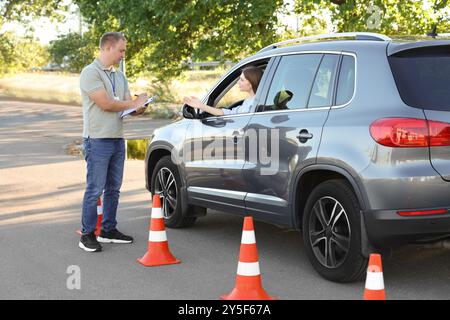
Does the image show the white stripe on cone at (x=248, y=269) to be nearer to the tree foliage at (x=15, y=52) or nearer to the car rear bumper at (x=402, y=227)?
the car rear bumper at (x=402, y=227)

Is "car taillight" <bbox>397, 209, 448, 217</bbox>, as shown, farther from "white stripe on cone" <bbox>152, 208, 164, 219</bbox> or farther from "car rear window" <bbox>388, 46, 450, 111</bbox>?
"white stripe on cone" <bbox>152, 208, 164, 219</bbox>

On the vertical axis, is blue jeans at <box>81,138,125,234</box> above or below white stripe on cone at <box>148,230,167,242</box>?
above

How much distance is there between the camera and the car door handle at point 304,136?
6457mm

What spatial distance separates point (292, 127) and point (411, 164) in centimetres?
123

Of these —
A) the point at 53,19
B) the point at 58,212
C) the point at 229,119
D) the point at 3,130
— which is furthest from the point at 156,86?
the point at 229,119

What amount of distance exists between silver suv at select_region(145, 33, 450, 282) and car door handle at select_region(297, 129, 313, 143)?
0.01m

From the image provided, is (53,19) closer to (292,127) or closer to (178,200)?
(178,200)

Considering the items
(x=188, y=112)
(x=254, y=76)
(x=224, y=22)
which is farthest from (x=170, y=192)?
(x=224, y=22)

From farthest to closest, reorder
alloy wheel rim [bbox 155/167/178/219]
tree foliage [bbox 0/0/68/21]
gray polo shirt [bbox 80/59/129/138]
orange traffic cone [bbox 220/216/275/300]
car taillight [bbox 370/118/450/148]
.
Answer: tree foliage [bbox 0/0/68/21] < alloy wheel rim [bbox 155/167/178/219] < gray polo shirt [bbox 80/59/129/138] < orange traffic cone [bbox 220/216/275/300] < car taillight [bbox 370/118/450/148]

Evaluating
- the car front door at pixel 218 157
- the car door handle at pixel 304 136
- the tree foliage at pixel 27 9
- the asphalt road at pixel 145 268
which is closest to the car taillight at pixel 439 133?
the car door handle at pixel 304 136

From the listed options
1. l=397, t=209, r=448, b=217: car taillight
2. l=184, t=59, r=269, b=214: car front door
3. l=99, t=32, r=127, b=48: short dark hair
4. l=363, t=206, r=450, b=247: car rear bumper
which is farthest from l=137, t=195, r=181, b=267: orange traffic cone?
l=397, t=209, r=448, b=217: car taillight

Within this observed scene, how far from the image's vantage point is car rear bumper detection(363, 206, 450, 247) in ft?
18.9

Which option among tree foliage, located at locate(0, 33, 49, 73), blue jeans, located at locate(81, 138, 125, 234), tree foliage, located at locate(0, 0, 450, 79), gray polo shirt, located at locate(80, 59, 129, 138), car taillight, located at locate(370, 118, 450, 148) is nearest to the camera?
car taillight, located at locate(370, 118, 450, 148)

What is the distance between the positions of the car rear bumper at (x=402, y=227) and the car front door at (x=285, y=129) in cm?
75
